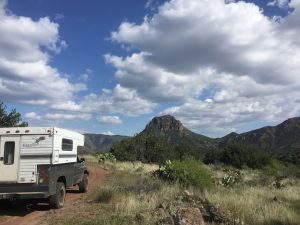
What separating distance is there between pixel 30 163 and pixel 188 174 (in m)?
7.06

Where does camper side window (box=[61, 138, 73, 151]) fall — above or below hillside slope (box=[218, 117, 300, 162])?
below

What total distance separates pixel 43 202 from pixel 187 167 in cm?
620

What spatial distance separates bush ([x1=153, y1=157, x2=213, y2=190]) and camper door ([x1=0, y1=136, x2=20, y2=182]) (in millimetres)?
7023

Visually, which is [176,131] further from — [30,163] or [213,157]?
[30,163]

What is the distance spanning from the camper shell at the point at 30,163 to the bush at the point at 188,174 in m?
5.70

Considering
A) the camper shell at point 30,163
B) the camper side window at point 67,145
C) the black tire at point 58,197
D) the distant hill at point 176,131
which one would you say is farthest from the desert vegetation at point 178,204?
the distant hill at point 176,131

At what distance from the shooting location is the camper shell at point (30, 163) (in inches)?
559

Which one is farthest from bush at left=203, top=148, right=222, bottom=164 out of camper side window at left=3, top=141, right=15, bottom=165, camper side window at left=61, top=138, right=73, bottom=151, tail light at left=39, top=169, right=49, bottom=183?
camper side window at left=3, top=141, right=15, bottom=165

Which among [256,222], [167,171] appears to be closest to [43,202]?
[167,171]

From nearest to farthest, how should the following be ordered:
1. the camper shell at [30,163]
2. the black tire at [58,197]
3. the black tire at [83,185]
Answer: the camper shell at [30,163] → the black tire at [58,197] → the black tire at [83,185]

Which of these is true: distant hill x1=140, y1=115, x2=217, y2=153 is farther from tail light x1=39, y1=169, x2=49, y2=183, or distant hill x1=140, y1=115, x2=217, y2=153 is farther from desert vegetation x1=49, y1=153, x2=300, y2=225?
tail light x1=39, y1=169, x2=49, y2=183

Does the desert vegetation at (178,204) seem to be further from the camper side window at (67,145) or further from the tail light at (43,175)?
the camper side window at (67,145)

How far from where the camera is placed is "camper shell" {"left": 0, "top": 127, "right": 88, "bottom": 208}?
14.2 metres

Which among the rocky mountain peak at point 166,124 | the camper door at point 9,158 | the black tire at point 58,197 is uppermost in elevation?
the rocky mountain peak at point 166,124
